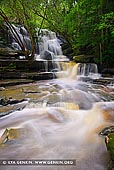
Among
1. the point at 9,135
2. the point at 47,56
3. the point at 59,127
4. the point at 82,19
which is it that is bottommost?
the point at 59,127

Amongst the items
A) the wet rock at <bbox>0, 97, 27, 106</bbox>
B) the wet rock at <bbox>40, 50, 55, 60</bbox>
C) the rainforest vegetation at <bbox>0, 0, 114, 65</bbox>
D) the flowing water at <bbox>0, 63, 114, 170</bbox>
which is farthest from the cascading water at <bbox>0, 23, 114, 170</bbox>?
the wet rock at <bbox>40, 50, 55, 60</bbox>

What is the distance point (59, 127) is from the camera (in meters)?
4.40

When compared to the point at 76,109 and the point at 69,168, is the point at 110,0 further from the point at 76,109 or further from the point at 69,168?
the point at 69,168

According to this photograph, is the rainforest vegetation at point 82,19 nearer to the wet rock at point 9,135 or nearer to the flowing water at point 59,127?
the flowing water at point 59,127

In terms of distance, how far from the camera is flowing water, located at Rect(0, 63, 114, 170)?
3.10m

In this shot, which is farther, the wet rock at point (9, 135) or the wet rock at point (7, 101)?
the wet rock at point (7, 101)

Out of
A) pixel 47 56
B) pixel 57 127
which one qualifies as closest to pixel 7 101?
pixel 57 127

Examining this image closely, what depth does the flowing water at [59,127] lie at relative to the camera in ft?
10.2

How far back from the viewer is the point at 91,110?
5.39 metres

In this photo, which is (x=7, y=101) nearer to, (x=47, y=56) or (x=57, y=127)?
(x=57, y=127)

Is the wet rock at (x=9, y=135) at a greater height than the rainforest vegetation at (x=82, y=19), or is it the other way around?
the rainforest vegetation at (x=82, y=19)

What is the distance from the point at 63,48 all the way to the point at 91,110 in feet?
33.3

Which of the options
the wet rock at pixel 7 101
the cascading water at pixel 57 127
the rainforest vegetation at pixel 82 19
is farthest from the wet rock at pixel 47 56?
the wet rock at pixel 7 101

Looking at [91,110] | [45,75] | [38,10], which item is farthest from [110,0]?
[91,110]
